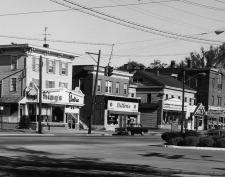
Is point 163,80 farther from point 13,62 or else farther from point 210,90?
point 13,62

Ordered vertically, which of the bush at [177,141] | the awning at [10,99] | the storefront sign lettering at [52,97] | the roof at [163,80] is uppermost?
the roof at [163,80]

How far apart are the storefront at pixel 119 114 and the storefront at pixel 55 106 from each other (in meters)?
5.01

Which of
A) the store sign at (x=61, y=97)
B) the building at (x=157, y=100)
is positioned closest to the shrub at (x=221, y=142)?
the store sign at (x=61, y=97)

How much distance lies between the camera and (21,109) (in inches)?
2343

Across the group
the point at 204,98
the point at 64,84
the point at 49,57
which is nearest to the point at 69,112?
the point at 64,84

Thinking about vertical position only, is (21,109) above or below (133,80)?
below

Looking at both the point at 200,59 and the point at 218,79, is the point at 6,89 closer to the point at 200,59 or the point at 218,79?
the point at 218,79

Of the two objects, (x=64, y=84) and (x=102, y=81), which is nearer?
(x=64, y=84)

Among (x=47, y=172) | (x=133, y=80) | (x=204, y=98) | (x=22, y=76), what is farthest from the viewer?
(x=204, y=98)

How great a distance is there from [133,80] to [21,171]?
2693 inches

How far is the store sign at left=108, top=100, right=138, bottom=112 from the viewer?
69375 millimetres

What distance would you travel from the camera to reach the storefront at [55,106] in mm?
58562

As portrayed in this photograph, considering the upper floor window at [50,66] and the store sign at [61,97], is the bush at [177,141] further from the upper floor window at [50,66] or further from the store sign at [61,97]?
the upper floor window at [50,66]

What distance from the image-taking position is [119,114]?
7181 cm
